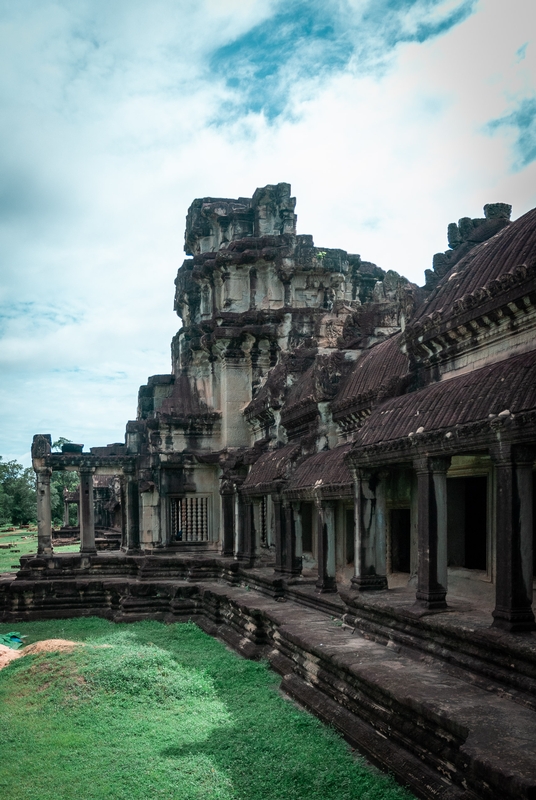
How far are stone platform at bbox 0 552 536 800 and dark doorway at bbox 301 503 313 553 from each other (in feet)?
4.33

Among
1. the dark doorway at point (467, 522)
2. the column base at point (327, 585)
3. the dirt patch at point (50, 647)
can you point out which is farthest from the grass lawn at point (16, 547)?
the dark doorway at point (467, 522)

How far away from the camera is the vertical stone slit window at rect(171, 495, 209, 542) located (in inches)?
921

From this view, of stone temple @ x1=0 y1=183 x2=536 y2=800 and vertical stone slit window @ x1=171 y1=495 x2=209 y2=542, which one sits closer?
stone temple @ x1=0 y1=183 x2=536 y2=800

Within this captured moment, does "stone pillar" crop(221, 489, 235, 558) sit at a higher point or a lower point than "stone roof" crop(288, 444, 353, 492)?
lower

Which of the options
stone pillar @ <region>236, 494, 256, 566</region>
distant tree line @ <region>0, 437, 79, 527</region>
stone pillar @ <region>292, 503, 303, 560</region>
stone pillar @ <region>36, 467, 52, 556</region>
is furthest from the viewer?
distant tree line @ <region>0, 437, 79, 527</region>

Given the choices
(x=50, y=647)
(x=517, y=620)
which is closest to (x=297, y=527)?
(x=50, y=647)

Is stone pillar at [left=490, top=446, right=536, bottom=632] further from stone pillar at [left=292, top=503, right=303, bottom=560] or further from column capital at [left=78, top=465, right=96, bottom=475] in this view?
column capital at [left=78, top=465, right=96, bottom=475]

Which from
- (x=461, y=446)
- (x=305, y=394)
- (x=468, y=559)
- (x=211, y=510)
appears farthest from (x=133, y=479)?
(x=461, y=446)

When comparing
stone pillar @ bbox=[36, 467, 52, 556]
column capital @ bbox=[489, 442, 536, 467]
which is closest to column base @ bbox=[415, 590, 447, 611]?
column capital @ bbox=[489, 442, 536, 467]

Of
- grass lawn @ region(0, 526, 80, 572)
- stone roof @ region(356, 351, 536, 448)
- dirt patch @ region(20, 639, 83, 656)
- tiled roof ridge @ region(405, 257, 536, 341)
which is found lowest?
grass lawn @ region(0, 526, 80, 572)

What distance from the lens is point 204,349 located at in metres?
23.7

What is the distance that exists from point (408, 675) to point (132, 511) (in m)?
17.1

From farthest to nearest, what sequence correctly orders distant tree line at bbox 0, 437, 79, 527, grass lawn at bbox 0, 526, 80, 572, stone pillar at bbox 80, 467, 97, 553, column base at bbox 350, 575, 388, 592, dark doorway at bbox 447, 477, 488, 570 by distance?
distant tree line at bbox 0, 437, 79, 527 → grass lawn at bbox 0, 526, 80, 572 → stone pillar at bbox 80, 467, 97, 553 → column base at bbox 350, 575, 388, 592 → dark doorway at bbox 447, 477, 488, 570

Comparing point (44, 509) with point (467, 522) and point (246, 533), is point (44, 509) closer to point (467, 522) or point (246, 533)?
point (246, 533)
